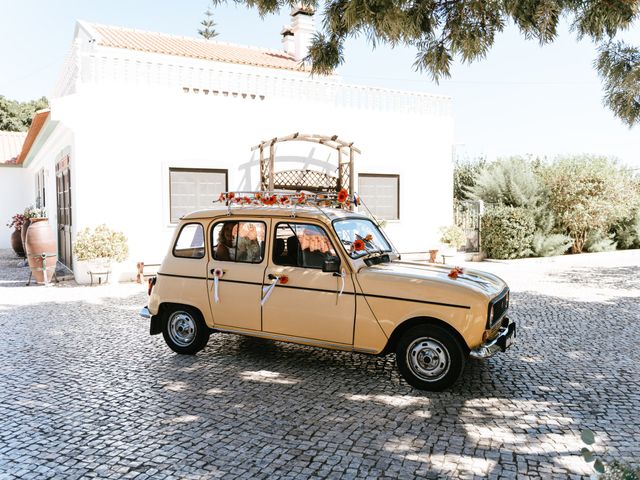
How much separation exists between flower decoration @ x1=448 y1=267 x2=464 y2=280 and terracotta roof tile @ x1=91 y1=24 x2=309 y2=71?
13.8 metres

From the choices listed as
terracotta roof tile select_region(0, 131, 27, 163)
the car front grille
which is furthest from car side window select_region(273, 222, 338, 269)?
terracotta roof tile select_region(0, 131, 27, 163)

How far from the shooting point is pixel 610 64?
5.50 meters

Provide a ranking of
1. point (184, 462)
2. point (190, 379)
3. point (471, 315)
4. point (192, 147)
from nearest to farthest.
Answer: point (184, 462) → point (471, 315) → point (190, 379) → point (192, 147)

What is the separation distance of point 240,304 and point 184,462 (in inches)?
88.7

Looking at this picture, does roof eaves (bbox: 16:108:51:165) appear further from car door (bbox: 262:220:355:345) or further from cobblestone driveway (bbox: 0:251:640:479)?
car door (bbox: 262:220:355:345)

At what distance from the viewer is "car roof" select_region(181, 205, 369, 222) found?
18.0ft

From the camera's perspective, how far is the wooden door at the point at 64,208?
13047 millimetres

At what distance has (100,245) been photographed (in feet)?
36.9

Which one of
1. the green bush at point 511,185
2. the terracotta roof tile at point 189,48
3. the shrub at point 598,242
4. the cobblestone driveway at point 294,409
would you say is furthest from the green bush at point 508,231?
the cobblestone driveway at point 294,409

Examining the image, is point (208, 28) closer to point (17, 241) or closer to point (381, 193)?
point (17, 241)

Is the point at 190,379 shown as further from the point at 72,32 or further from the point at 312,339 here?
the point at 72,32

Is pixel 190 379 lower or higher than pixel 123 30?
lower

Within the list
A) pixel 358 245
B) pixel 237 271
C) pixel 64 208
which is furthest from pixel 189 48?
pixel 358 245

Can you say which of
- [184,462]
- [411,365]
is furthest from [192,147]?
[184,462]
